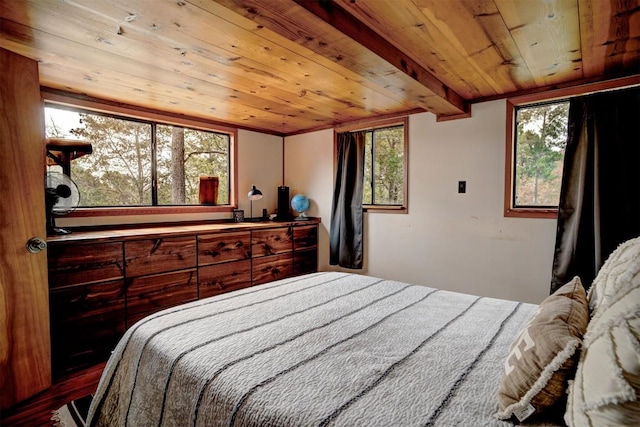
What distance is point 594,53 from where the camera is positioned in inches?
81.1

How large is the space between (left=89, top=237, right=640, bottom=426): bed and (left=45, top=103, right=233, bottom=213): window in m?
2.06

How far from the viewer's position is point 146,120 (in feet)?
10.6

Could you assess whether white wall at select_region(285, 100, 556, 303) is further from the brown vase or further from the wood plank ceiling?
the brown vase

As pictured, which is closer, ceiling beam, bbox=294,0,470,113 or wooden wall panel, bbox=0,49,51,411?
ceiling beam, bbox=294,0,470,113

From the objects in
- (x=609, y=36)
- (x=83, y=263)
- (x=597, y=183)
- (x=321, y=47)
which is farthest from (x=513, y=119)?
(x=83, y=263)

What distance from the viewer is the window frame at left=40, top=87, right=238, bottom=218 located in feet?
8.82

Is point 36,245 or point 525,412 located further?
point 36,245

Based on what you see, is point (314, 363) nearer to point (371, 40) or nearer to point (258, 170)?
point (371, 40)

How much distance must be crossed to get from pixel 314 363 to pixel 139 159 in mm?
2989

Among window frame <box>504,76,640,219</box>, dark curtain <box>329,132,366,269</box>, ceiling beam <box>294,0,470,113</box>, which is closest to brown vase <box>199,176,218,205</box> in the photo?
dark curtain <box>329,132,366,269</box>

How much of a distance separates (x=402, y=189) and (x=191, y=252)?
224cm

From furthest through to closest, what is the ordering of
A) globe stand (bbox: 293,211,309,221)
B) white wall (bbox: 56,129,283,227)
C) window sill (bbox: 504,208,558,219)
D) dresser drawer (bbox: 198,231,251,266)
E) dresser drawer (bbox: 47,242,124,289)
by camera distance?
globe stand (bbox: 293,211,309,221), white wall (bbox: 56,129,283,227), dresser drawer (bbox: 198,231,251,266), window sill (bbox: 504,208,558,219), dresser drawer (bbox: 47,242,124,289)

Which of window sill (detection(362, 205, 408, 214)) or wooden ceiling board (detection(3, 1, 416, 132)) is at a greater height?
wooden ceiling board (detection(3, 1, 416, 132))

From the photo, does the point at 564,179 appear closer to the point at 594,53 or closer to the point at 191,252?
the point at 594,53
